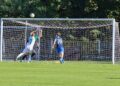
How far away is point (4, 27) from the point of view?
39.2 metres

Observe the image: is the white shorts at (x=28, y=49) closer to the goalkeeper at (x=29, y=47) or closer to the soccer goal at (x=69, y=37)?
Answer: the goalkeeper at (x=29, y=47)

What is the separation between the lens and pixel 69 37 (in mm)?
38906

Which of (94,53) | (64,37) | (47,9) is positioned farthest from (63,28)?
(47,9)

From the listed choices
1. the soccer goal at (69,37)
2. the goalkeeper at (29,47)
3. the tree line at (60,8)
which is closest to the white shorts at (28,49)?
the goalkeeper at (29,47)

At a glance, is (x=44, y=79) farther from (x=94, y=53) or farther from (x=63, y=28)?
(x=63, y=28)

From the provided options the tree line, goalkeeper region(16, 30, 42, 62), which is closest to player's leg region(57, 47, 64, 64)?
goalkeeper region(16, 30, 42, 62)

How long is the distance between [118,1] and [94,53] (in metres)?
11.3

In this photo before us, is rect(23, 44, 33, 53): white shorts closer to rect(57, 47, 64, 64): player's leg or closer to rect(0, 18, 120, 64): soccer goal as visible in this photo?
rect(57, 47, 64, 64): player's leg

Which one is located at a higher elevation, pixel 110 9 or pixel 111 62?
pixel 110 9

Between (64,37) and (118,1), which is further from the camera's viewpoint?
(118,1)

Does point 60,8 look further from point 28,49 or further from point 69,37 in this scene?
point 28,49

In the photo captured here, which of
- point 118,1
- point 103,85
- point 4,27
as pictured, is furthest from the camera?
point 118,1

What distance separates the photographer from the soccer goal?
37.4 meters

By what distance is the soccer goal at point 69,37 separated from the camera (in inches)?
1473
